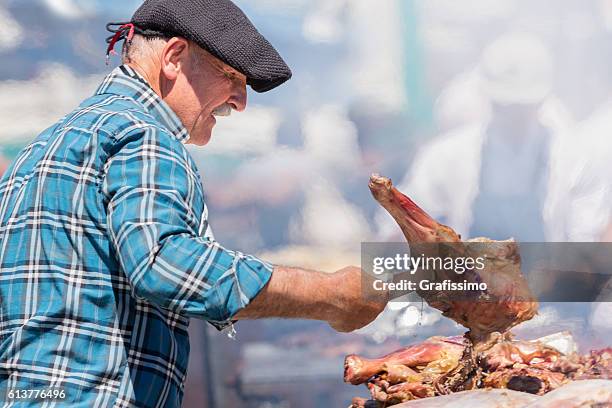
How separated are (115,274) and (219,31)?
430 mm

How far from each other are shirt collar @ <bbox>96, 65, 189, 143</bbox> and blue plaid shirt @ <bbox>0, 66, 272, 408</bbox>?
12cm

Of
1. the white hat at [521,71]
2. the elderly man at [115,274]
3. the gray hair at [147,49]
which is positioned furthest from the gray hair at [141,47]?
the white hat at [521,71]

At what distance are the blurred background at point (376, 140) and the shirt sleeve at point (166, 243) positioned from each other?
43.7 inches

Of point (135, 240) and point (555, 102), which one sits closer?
point (135, 240)

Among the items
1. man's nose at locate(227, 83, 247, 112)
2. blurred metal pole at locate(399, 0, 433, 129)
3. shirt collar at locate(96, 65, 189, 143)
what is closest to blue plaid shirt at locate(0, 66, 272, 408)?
shirt collar at locate(96, 65, 189, 143)

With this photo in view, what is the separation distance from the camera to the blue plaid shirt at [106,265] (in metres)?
1.08

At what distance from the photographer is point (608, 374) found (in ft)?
6.96

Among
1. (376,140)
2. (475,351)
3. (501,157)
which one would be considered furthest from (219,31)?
(475,351)

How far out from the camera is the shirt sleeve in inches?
41.9

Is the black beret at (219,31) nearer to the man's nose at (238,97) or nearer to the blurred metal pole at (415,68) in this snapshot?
the man's nose at (238,97)

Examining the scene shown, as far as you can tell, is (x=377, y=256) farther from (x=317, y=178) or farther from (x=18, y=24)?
(x=18, y=24)

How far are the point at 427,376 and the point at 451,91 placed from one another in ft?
2.51

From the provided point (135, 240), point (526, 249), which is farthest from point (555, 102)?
point (135, 240)

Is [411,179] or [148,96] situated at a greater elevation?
[411,179]
